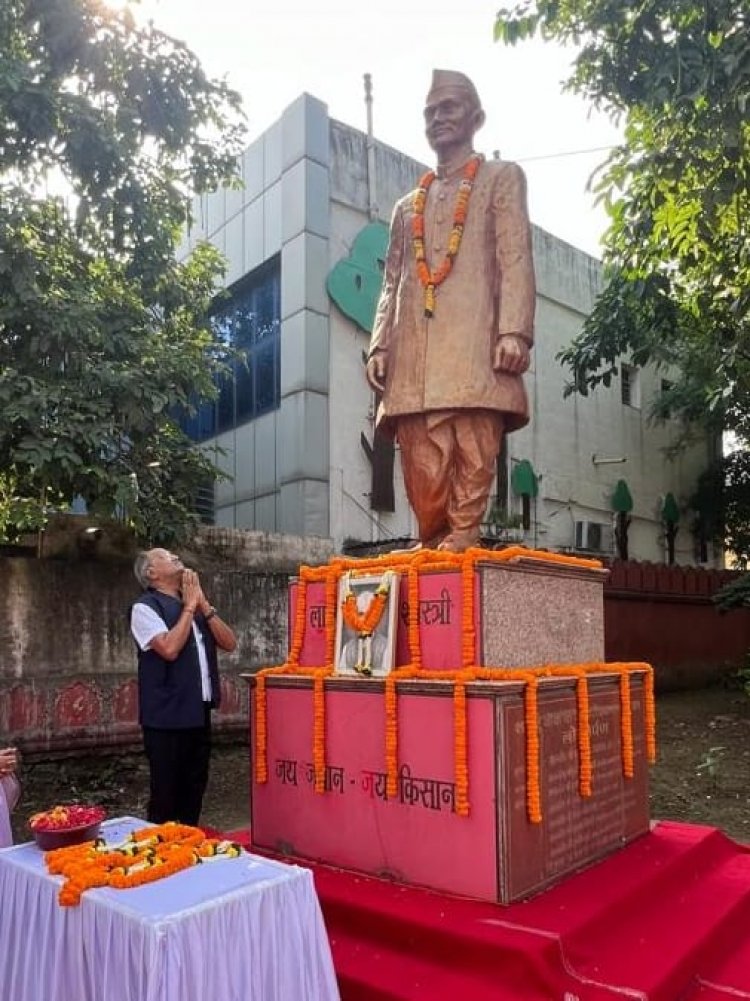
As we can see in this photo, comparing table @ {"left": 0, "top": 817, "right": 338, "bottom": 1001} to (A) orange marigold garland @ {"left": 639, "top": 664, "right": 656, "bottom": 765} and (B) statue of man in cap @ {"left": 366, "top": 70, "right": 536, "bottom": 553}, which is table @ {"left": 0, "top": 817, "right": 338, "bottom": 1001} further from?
(A) orange marigold garland @ {"left": 639, "top": 664, "right": 656, "bottom": 765}

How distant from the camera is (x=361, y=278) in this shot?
34.7ft

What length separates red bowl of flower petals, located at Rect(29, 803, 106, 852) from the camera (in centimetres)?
255

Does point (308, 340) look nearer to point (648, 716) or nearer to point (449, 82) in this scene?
point (449, 82)

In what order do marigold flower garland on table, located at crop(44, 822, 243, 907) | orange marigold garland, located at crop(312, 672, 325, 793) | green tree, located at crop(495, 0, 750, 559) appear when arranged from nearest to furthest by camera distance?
1. marigold flower garland on table, located at crop(44, 822, 243, 907)
2. orange marigold garland, located at crop(312, 672, 325, 793)
3. green tree, located at crop(495, 0, 750, 559)

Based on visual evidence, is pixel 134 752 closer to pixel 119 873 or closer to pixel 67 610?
pixel 67 610

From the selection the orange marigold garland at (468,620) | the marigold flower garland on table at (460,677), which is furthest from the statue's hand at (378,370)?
the orange marigold garland at (468,620)

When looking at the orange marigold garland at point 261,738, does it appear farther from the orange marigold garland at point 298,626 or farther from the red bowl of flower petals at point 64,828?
the red bowl of flower petals at point 64,828

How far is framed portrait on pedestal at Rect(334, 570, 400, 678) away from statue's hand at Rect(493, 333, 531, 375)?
106 centimetres

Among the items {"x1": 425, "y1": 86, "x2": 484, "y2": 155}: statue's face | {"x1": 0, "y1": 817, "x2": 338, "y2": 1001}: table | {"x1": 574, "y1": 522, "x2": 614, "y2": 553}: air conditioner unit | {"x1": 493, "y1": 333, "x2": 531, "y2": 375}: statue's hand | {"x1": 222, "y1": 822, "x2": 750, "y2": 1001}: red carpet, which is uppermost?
{"x1": 425, "y1": 86, "x2": 484, "y2": 155}: statue's face

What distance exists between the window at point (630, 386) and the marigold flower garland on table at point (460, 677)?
1196 cm

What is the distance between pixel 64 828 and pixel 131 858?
1.01 feet

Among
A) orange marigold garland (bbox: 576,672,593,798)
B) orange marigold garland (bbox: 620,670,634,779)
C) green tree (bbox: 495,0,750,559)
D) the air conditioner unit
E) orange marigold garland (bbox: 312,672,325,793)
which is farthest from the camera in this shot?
the air conditioner unit

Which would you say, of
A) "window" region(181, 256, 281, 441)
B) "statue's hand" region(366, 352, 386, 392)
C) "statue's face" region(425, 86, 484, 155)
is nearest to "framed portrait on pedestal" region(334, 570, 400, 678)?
"statue's hand" region(366, 352, 386, 392)

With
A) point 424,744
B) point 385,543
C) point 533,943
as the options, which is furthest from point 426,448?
point 385,543
